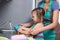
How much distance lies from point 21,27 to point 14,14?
321 millimetres

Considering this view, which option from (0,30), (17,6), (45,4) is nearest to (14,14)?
(17,6)

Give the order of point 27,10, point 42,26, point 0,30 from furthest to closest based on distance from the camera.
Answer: point 27,10 < point 0,30 < point 42,26

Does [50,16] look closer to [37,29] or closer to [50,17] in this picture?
[50,17]

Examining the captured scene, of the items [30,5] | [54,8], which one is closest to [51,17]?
[54,8]

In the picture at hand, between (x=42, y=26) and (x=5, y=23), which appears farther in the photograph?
(x=5, y=23)

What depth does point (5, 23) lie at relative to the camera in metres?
1.10

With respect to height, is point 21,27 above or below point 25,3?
below

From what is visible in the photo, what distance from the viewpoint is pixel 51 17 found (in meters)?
0.84

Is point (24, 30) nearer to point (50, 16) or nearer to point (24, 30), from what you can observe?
point (24, 30)

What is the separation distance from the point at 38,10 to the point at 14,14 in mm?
343

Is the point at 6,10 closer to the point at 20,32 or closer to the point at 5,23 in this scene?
the point at 5,23

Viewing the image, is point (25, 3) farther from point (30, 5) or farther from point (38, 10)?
point (38, 10)

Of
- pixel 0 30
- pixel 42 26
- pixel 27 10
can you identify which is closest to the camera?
pixel 42 26

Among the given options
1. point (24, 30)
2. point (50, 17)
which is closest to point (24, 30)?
point (24, 30)
